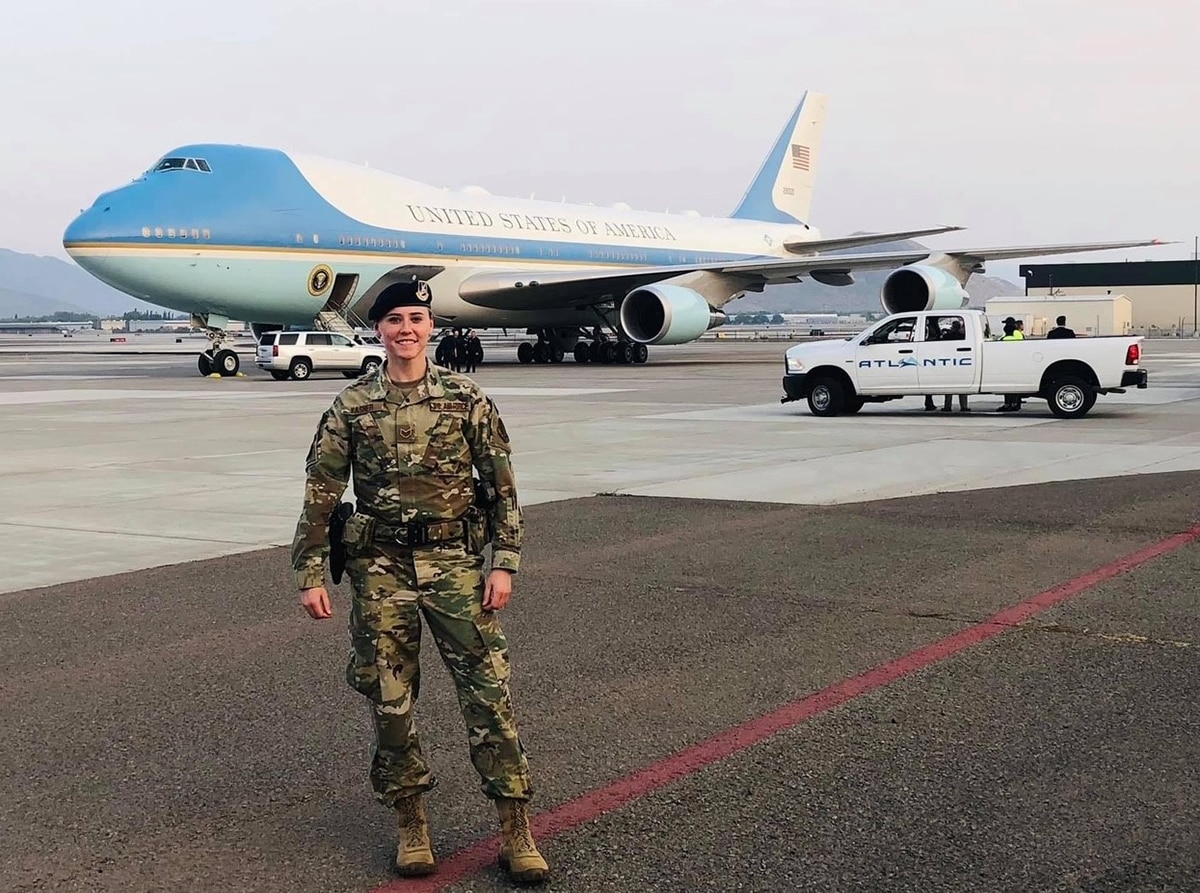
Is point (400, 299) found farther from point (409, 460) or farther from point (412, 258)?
point (412, 258)

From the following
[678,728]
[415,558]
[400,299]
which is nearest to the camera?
[415,558]

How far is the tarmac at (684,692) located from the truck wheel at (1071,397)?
6.55m

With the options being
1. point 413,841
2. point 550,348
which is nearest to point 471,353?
point 550,348

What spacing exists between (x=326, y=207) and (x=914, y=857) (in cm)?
3136

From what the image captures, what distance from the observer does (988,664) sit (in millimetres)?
6340

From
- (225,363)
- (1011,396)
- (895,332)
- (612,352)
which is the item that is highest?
(895,332)

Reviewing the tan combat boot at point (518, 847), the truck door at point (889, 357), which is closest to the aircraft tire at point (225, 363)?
the truck door at point (889, 357)

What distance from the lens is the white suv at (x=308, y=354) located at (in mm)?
33312

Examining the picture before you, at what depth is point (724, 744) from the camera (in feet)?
17.2

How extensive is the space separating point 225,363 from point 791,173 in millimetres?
26148

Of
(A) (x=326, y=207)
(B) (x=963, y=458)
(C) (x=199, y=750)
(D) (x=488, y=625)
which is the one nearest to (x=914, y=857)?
(D) (x=488, y=625)

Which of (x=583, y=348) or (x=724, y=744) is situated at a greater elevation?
(x=583, y=348)

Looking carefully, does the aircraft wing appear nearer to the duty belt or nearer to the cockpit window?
the cockpit window

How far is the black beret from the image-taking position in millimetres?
4230
